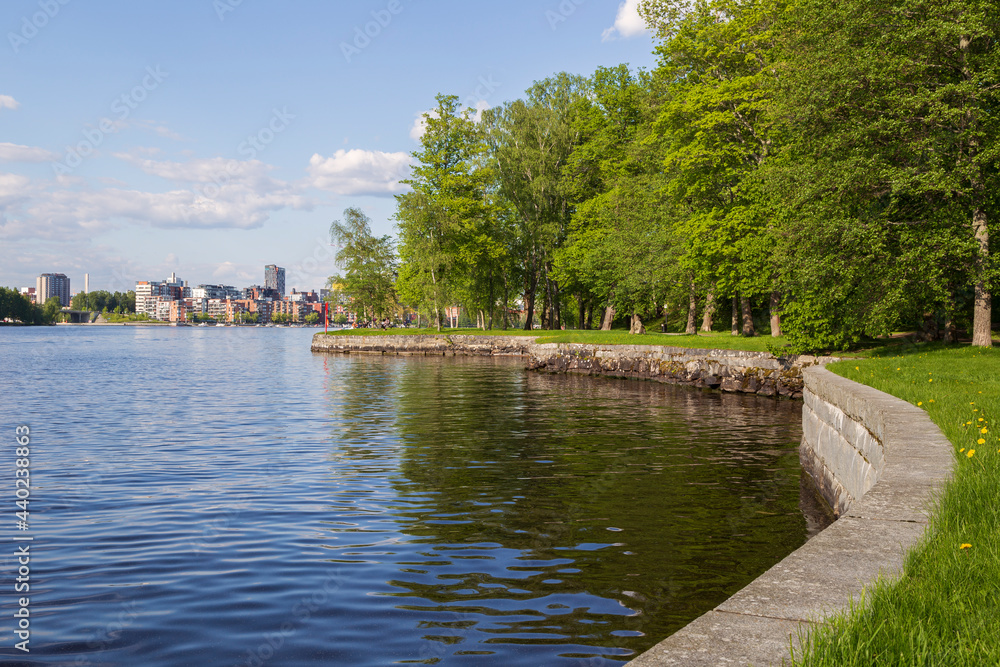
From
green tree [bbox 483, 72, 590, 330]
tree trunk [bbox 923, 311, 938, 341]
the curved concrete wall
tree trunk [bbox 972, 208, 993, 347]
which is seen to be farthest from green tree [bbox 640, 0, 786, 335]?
the curved concrete wall

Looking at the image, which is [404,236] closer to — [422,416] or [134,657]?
[422,416]

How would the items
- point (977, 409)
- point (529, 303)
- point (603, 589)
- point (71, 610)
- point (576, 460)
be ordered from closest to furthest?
point (71, 610) < point (603, 589) < point (977, 409) < point (576, 460) < point (529, 303)

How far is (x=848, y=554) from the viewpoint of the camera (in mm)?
Result: 4539

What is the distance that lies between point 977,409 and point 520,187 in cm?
5390

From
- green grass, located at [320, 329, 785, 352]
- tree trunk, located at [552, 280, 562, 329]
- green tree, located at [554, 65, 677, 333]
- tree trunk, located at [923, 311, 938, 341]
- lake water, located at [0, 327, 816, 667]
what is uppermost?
green tree, located at [554, 65, 677, 333]

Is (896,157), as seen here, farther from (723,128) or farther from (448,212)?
(448,212)

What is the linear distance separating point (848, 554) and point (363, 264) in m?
74.7

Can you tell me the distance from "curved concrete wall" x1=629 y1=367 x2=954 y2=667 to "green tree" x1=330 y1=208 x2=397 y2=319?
6913 cm

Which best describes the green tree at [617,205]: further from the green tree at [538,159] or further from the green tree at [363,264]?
the green tree at [363,264]

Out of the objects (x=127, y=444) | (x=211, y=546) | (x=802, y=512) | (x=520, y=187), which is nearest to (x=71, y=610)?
(x=211, y=546)

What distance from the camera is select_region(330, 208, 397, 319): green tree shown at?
76062mm

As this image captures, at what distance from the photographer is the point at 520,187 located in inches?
2429

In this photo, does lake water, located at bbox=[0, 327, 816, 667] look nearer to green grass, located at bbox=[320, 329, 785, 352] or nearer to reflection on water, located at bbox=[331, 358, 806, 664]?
reflection on water, located at bbox=[331, 358, 806, 664]

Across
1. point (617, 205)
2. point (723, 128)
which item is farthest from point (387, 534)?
point (617, 205)
